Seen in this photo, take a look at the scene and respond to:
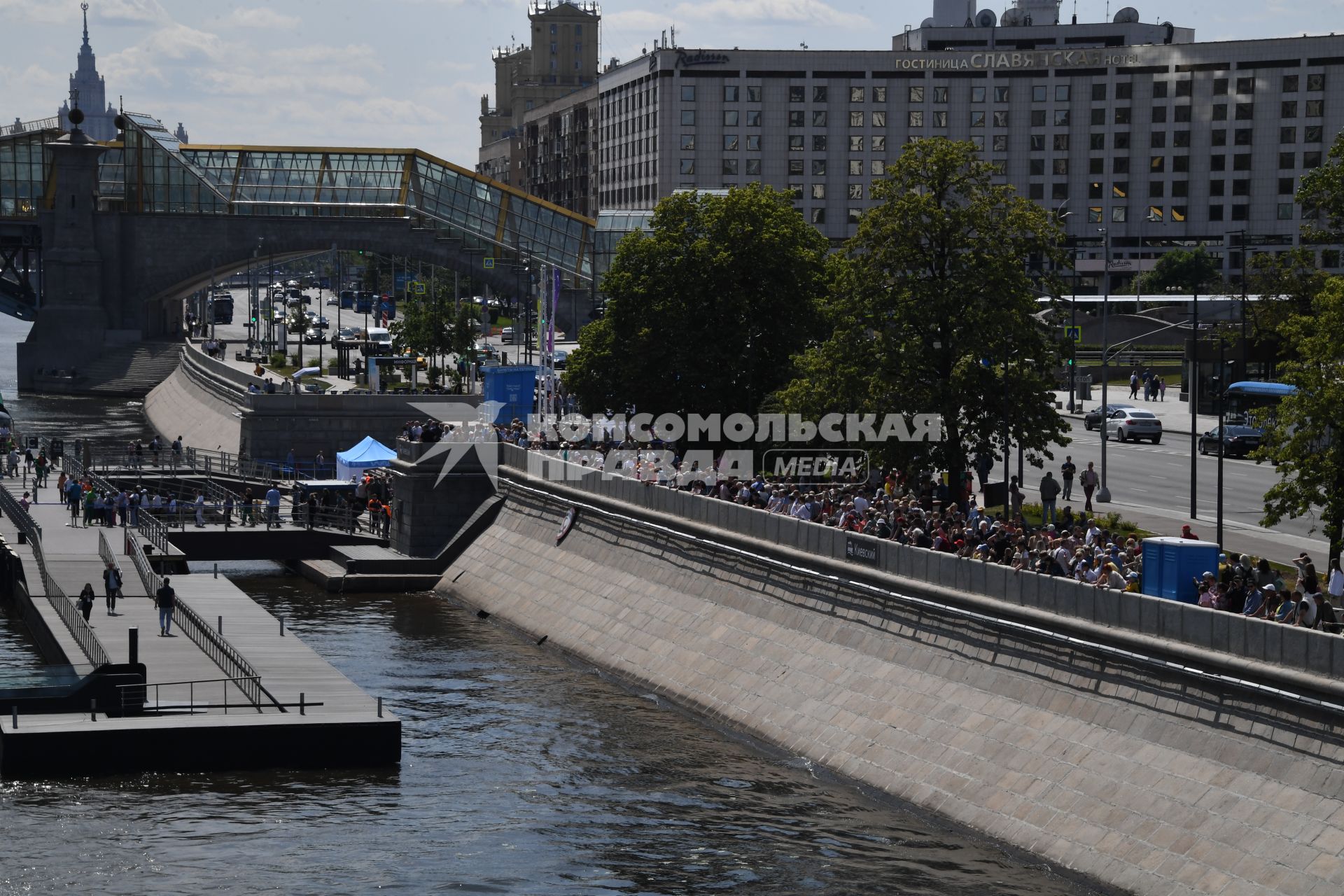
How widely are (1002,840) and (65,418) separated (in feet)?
305

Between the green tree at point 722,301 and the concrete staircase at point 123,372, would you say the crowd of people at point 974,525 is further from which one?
the concrete staircase at point 123,372

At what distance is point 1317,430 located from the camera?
36.7 metres

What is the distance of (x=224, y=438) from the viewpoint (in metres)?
89.4

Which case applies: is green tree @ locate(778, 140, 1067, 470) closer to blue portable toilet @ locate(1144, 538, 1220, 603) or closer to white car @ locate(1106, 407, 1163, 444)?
blue portable toilet @ locate(1144, 538, 1220, 603)

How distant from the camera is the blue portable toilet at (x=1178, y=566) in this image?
101ft

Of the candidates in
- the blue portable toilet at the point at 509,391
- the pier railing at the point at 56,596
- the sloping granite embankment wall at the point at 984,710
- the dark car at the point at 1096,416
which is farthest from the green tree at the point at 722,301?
the dark car at the point at 1096,416

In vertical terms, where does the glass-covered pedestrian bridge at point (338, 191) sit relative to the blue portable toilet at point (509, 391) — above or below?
above

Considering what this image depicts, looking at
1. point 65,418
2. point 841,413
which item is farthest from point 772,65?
point 841,413

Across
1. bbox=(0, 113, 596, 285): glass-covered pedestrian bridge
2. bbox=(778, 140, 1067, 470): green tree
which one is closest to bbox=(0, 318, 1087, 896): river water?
bbox=(778, 140, 1067, 470): green tree

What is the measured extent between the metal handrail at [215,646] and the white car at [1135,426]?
3999 centimetres

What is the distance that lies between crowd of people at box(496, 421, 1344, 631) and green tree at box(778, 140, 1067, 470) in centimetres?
180

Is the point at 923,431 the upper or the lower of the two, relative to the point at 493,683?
upper

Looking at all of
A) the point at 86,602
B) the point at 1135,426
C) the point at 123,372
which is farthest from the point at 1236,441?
the point at 123,372

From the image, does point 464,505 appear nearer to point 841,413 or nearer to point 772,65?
point 841,413
